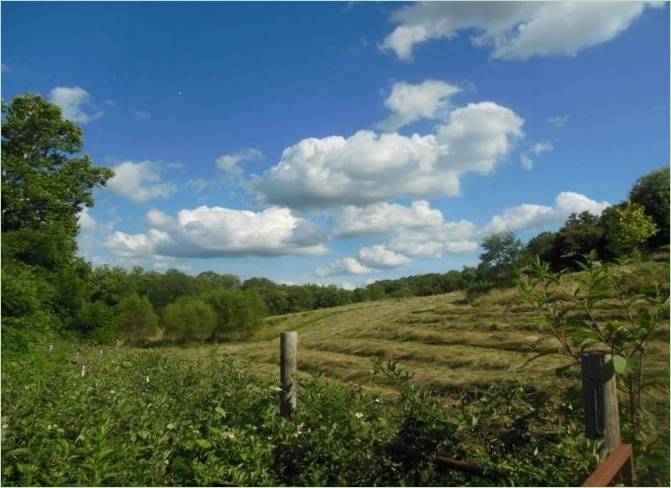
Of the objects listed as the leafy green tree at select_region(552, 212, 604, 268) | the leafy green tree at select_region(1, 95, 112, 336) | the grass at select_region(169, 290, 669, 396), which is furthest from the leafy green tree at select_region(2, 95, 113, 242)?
Answer: the leafy green tree at select_region(552, 212, 604, 268)

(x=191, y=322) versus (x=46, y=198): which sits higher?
(x=46, y=198)


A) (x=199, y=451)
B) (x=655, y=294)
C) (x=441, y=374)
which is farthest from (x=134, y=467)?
(x=441, y=374)

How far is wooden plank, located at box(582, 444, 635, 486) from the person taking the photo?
6.03 feet

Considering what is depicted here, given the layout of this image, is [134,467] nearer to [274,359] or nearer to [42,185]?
[42,185]

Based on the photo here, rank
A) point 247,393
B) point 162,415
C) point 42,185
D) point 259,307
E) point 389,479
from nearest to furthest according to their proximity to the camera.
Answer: point 389,479 < point 162,415 < point 247,393 < point 42,185 < point 259,307

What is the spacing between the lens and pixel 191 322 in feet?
134

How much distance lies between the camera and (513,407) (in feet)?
9.20

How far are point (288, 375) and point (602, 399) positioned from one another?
1.88 metres

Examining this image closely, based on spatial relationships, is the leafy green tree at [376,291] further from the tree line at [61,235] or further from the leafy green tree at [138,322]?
the tree line at [61,235]

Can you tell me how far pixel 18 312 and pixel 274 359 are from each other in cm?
929

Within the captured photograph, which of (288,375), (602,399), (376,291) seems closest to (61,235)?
(288,375)

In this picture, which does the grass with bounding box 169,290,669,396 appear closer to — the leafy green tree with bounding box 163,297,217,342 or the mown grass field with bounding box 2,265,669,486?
the mown grass field with bounding box 2,265,669,486

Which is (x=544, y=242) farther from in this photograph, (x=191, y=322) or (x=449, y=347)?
(x=191, y=322)

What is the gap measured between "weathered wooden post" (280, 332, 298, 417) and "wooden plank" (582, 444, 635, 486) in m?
1.84
